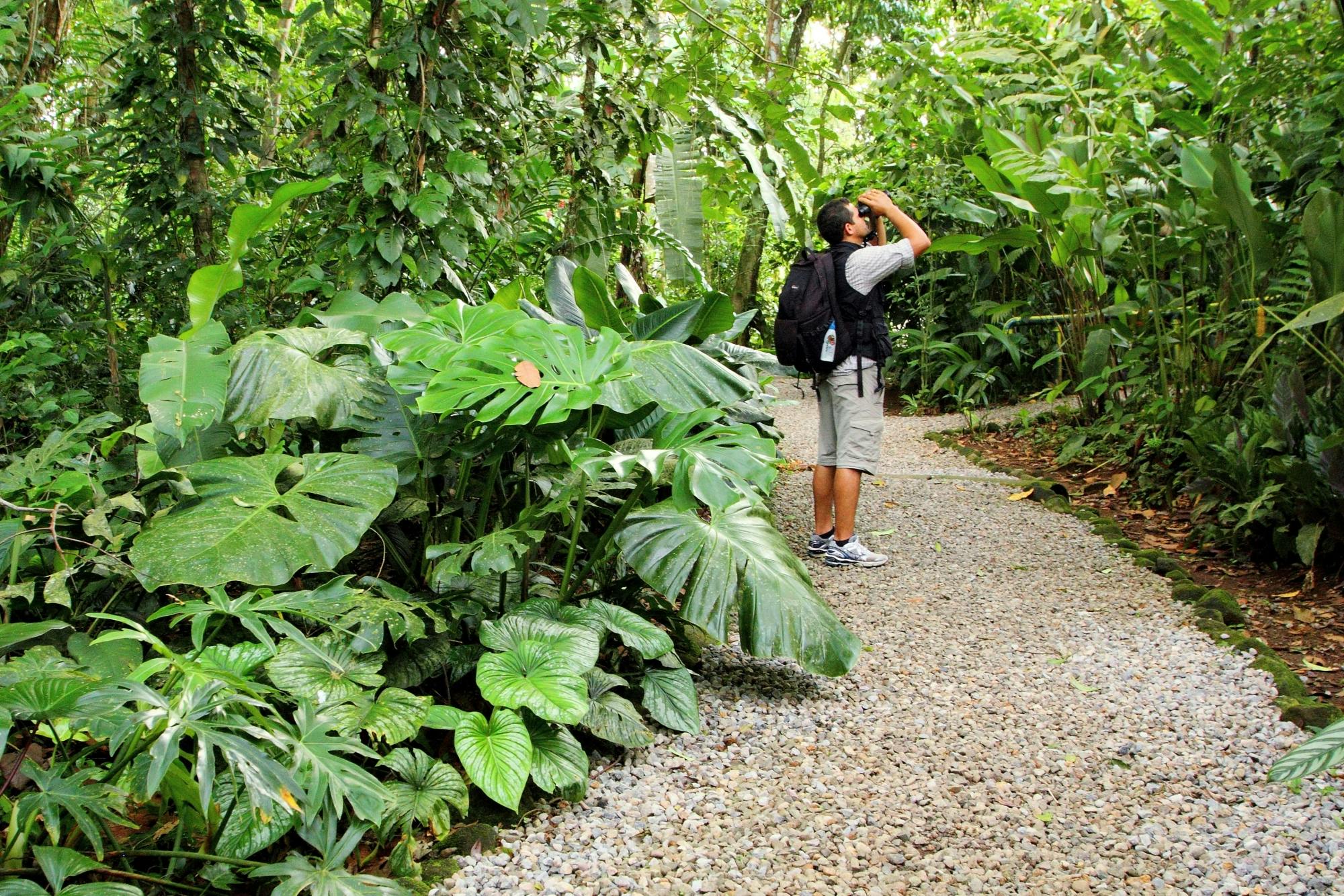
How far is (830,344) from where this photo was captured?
3885mm

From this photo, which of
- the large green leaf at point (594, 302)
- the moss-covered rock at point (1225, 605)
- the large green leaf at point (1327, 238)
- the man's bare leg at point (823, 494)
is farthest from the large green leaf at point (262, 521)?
the large green leaf at point (1327, 238)

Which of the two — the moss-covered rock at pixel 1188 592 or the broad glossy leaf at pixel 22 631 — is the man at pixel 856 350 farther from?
the broad glossy leaf at pixel 22 631

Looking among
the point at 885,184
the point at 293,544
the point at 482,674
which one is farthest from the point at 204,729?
the point at 885,184

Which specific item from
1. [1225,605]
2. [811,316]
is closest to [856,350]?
[811,316]

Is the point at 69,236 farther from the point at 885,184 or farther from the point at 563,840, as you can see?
the point at 885,184

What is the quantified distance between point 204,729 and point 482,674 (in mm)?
811

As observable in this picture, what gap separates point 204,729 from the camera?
1354 mm

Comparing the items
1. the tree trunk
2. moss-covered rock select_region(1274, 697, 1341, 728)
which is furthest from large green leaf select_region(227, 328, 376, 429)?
moss-covered rock select_region(1274, 697, 1341, 728)

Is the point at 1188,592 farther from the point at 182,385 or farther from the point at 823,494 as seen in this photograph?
the point at 182,385

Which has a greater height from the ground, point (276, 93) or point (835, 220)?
point (276, 93)

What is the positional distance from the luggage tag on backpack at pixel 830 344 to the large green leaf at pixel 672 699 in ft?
5.72

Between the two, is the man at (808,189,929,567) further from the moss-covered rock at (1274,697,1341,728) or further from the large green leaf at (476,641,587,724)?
the large green leaf at (476,641,587,724)

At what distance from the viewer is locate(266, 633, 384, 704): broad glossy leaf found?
6.32ft

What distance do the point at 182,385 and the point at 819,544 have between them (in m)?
2.88
